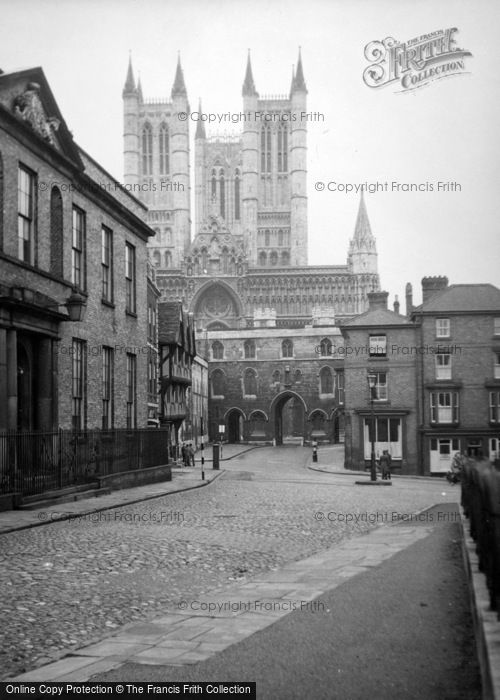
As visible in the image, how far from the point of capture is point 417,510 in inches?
755

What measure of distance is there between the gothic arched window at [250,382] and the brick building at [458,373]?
39215 millimetres

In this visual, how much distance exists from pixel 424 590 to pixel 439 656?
2590mm

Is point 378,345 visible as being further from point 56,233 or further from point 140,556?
point 140,556

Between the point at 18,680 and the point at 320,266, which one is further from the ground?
the point at 320,266

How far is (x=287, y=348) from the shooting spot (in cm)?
8181

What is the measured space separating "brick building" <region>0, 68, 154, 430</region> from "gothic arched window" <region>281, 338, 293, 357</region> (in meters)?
53.8

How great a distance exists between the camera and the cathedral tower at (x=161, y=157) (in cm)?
12675

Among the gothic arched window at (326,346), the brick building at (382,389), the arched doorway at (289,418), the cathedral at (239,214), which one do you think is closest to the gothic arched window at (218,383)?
the arched doorway at (289,418)

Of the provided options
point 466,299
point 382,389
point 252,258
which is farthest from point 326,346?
point 252,258

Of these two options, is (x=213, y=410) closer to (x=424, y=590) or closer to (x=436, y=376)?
(x=436, y=376)

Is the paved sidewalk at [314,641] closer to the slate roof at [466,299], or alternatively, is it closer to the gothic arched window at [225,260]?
the slate roof at [466,299]

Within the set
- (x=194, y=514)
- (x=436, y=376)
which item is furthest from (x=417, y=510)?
(x=436, y=376)

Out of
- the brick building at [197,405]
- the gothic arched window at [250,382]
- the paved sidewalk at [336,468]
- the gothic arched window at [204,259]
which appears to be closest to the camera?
the paved sidewalk at [336,468]

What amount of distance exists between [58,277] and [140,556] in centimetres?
1152
